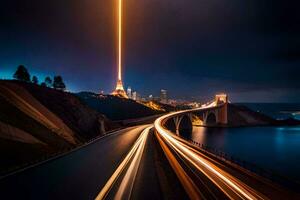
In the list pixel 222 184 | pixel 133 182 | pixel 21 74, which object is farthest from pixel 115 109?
pixel 222 184

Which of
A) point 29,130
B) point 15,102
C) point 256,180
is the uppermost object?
point 15,102

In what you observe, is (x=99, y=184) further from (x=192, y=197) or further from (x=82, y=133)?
(x=82, y=133)

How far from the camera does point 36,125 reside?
3797 cm

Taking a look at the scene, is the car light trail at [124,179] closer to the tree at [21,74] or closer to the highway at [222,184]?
the highway at [222,184]

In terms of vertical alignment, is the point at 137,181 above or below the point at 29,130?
below

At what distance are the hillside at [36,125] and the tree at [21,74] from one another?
29.8 meters

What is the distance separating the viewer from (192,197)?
50.5ft

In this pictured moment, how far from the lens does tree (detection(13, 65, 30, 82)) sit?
291 feet

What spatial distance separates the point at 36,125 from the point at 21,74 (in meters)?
60.9

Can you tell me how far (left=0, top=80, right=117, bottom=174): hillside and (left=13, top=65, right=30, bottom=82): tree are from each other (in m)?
29.8

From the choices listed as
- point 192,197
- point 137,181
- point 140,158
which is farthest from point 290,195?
point 140,158

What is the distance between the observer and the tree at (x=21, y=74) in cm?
8881

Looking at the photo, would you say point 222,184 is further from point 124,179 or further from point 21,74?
point 21,74

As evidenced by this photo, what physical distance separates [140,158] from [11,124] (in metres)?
17.6
